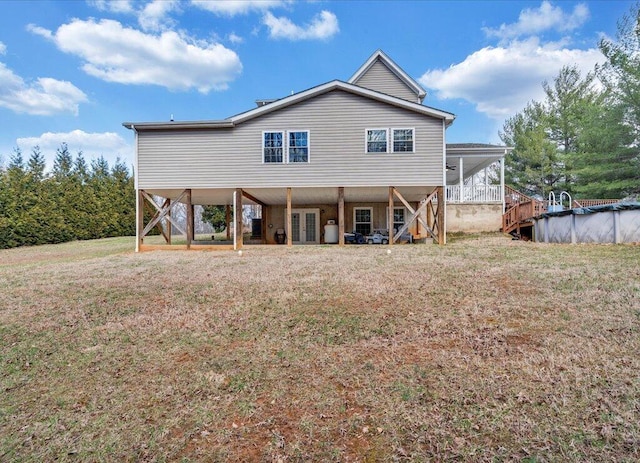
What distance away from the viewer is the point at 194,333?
4.64m

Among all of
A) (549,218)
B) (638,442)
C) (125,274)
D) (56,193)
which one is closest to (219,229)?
(56,193)

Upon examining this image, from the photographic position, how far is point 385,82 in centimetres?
1717

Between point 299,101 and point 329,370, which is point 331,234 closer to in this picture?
point 299,101

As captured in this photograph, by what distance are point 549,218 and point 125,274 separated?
14.5m

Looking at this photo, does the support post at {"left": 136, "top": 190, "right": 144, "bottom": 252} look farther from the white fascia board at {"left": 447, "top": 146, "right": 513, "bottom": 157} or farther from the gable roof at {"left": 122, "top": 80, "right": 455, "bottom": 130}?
the white fascia board at {"left": 447, "top": 146, "right": 513, "bottom": 157}

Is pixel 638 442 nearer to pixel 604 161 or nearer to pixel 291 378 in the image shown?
pixel 291 378

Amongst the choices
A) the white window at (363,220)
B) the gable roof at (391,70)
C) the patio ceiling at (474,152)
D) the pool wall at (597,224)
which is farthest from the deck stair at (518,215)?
the gable roof at (391,70)

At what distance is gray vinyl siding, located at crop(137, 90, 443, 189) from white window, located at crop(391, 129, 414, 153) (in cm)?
20

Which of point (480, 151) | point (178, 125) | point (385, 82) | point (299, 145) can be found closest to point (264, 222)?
point (299, 145)

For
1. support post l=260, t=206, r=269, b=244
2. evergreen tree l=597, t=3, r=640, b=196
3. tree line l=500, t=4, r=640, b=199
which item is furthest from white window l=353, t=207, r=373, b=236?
evergreen tree l=597, t=3, r=640, b=196

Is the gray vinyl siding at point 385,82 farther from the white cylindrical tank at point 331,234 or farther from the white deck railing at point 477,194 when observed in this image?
the white cylindrical tank at point 331,234

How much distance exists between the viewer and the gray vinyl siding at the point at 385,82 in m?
17.1

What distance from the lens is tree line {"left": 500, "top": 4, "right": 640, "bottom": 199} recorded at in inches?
658

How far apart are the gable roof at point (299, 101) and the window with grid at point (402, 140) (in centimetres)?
90
